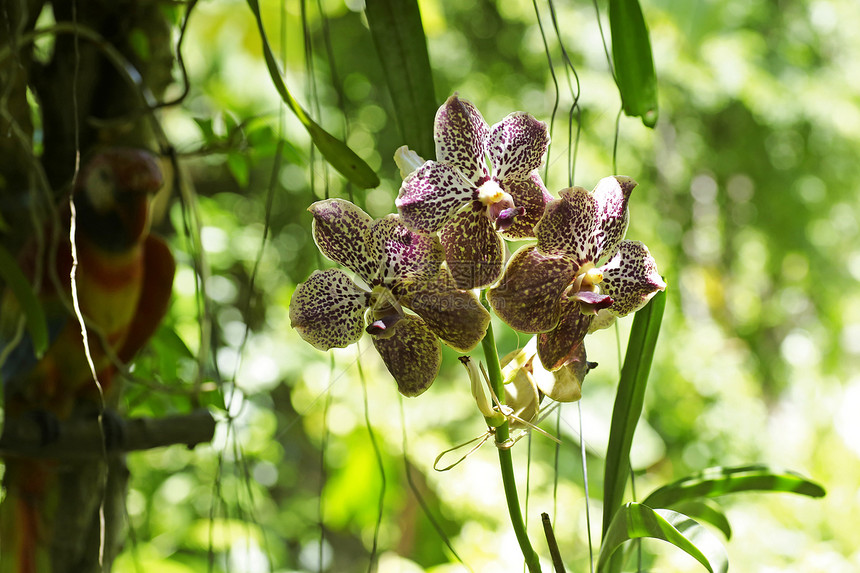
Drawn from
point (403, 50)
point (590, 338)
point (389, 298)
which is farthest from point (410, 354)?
point (590, 338)

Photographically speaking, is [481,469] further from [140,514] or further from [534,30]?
[534,30]

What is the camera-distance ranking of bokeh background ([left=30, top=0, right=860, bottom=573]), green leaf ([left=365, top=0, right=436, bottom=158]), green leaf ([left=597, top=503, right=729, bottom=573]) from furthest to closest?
bokeh background ([left=30, top=0, right=860, bottom=573]) → green leaf ([left=365, top=0, right=436, bottom=158]) → green leaf ([left=597, top=503, right=729, bottom=573])

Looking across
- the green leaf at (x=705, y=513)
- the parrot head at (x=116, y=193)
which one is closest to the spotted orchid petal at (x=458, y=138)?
the green leaf at (x=705, y=513)

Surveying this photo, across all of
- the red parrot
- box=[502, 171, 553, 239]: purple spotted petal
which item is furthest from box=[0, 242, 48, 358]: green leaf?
box=[502, 171, 553, 239]: purple spotted petal

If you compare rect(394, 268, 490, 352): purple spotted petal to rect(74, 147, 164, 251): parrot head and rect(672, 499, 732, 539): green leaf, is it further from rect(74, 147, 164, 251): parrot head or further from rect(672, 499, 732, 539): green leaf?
rect(74, 147, 164, 251): parrot head

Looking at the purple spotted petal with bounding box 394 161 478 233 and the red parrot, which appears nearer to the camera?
the purple spotted petal with bounding box 394 161 478 233

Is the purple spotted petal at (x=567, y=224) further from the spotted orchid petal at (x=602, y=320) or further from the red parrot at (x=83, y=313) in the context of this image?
the red parrot at (x=83, y=313)

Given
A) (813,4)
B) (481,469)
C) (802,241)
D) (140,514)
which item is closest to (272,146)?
(140,514)
